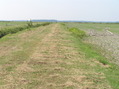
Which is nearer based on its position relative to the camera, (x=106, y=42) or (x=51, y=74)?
(x=51, y=74)

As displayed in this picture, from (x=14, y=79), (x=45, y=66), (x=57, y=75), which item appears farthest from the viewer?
(x=45, y=66)

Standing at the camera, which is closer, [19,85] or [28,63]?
[19,85]

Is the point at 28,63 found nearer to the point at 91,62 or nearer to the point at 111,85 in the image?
the point at 91,62

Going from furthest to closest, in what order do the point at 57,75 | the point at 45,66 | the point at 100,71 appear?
the point at 45,66
the point at 100,71
the point at 57,75

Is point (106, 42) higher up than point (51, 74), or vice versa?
point (51, 74)

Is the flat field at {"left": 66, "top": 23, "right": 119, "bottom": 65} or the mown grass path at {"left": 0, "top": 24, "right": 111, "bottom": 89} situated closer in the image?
the mown grass path at {"left": 0, "top": 24, "right": 111, "bottom": 89}

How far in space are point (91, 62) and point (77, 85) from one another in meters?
3.56

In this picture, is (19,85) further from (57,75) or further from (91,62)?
(91,62)

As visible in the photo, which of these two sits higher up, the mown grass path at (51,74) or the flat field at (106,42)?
the mown grass path at (51,74)

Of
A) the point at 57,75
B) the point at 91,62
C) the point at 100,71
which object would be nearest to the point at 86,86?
the point at 57,75

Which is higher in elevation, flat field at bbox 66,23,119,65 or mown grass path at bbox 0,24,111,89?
mown grass path at bbox 0,24,111,89

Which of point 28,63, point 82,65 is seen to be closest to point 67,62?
point 82,65

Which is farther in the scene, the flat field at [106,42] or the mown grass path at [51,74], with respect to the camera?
the flat field at [106,42]

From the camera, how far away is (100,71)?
8141 mm
